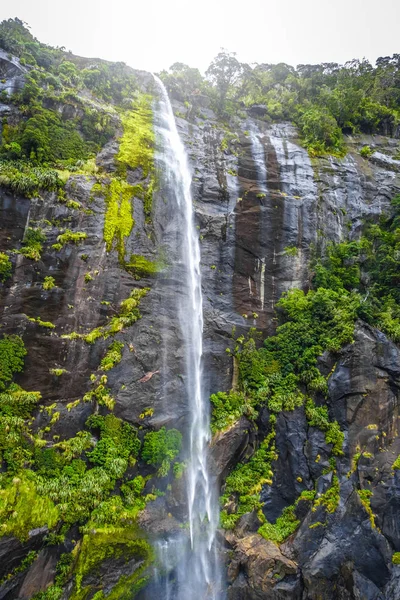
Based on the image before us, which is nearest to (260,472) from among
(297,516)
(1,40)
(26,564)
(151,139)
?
(297,516)

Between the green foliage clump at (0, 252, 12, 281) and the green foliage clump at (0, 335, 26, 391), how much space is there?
7.29 ft

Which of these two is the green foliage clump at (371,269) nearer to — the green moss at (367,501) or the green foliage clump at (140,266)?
the green moss at (367,501)

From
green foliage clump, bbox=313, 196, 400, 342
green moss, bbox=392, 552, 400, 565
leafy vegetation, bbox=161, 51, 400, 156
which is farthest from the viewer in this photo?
leafy vegetation, bbox=161, 51, 400, 156

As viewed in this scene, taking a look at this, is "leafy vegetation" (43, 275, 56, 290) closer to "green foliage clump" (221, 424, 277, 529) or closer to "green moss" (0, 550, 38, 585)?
"green moss" (0, 550, 38, 585)

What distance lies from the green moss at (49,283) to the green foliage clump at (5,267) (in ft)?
4.09

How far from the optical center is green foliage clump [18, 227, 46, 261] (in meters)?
13.7

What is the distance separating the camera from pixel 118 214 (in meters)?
16.3

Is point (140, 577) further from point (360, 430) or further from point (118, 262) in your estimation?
point (118, 262)

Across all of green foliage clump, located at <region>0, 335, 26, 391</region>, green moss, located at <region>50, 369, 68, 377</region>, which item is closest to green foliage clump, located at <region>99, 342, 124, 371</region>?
green moss, located at <region>50, 369, 68, 377</region>

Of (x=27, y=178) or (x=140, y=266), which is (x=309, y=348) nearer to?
(x=140, y=266)

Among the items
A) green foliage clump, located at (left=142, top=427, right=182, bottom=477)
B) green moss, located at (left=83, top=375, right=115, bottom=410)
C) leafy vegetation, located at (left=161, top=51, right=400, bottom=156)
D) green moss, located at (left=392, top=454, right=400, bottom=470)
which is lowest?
green foliage clump, located at (left=142, top=427, right=182, bottom=477)

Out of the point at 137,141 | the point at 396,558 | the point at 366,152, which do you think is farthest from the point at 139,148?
the point at 396,558

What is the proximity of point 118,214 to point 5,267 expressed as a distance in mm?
5450

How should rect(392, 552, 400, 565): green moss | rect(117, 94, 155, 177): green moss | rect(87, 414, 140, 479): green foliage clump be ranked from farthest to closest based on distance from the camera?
rect(117, 94, 155, 177): green moss
rect(87, 414, 140, 479): green foliage clump
rect(392, 552, 400, 565): green moss
